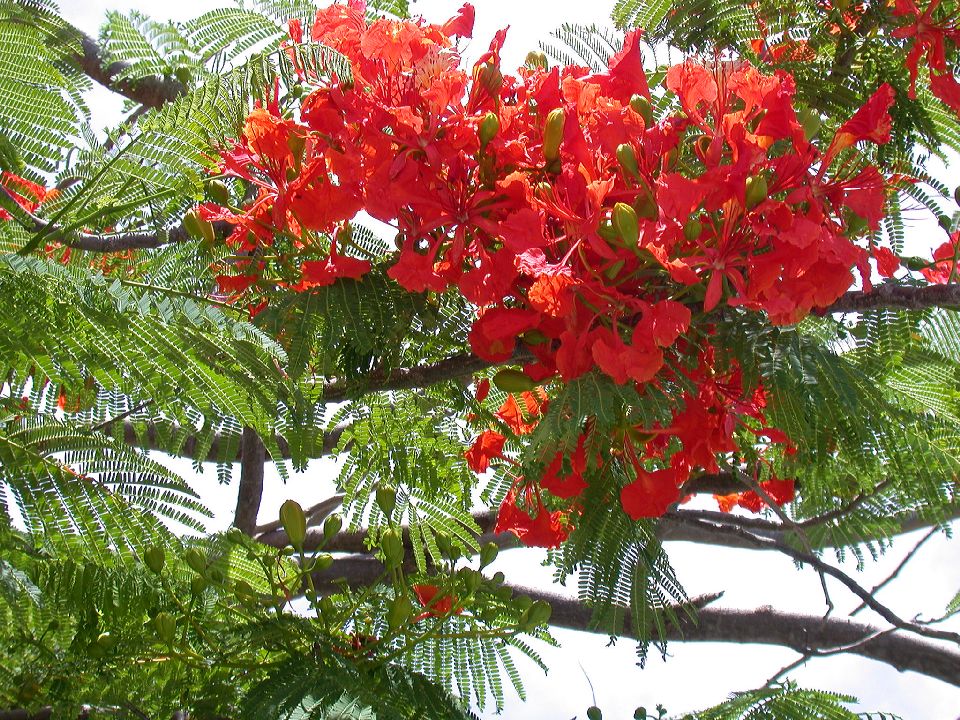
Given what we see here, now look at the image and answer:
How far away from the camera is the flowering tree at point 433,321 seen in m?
1.49

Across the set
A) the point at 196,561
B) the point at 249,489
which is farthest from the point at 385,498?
the point at 249,489

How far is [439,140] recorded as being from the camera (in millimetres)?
1621

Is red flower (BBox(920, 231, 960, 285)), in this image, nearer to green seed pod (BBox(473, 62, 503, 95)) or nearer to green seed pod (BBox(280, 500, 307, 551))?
green seed pod (BBox(473, 62, 503, 95))

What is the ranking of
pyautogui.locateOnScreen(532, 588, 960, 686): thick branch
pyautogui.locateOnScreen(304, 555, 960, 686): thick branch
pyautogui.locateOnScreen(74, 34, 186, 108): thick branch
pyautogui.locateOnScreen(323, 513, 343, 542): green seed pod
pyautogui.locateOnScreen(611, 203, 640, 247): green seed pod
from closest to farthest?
pyautogui.locateOnScreen(611, 203, 640, 247): green seed pod → pyautogui.locateOnScreen(323, 513, 343, 542): green seed pod → pyautogui.locateOnScreen(74, 34, 186, 108): thick branch → pyautogui.locateOnScreen(304, 555, 960, 686): thick branch → pyautogui.locateOnScreen(532, 588, 960, 686): thick branch

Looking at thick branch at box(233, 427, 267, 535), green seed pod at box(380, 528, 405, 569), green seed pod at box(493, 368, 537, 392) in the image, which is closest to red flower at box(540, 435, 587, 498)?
green seed pod at box(493, 368, 537, 392)

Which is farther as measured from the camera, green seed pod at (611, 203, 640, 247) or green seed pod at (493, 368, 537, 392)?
green seed pod at (493, 368, 537, 392)

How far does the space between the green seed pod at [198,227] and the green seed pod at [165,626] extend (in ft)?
2.07

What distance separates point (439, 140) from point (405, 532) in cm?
129

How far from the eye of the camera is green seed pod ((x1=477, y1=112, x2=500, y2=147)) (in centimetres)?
158

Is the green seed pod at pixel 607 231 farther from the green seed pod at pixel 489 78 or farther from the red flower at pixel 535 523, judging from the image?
the red flower at pixel 535 523

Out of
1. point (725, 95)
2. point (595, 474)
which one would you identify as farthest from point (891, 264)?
point (595, 474)

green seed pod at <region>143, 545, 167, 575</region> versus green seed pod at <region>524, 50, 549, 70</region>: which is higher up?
green seed pod at <region>524, 50, 549, 70</region>

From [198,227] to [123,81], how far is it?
1197mm

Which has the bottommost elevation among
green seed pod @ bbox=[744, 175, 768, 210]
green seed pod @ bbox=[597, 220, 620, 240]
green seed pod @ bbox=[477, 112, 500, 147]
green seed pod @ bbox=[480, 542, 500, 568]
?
green seed pod @ bbox=[480, 542, 500, 568]
